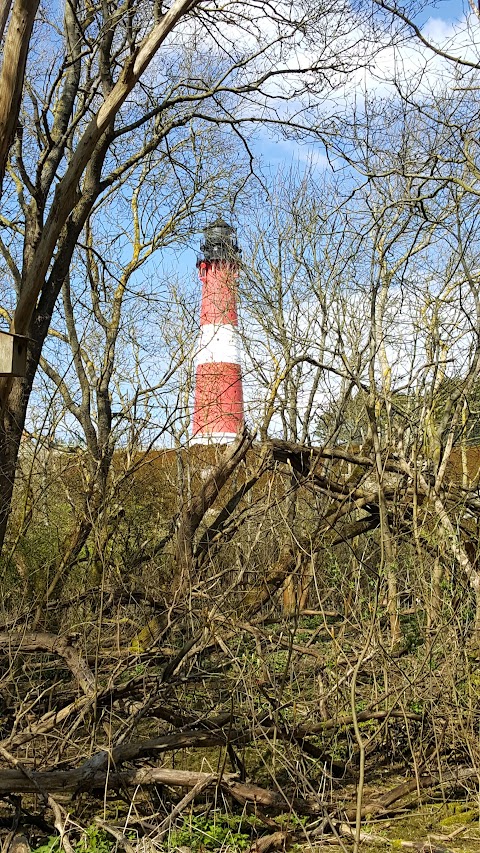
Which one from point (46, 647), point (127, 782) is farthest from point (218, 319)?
point (127, 782)

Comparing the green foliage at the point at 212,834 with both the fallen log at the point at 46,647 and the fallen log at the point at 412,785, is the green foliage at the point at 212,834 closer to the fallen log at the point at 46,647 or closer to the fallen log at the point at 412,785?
the fallen log at the point at 412,785

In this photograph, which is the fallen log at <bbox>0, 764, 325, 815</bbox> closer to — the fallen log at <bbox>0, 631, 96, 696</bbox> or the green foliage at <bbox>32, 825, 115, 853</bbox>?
the green foliage at <bbox>32, 825, 115, 853</bbox>

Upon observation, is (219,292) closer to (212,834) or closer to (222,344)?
(222,344)

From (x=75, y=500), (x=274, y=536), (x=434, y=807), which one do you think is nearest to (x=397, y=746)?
(x=434, y=807)

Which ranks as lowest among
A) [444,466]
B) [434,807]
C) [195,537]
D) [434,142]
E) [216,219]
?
[434,807]

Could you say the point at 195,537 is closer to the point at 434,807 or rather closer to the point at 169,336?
the point at 434,807

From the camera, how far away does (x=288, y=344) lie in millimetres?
11242

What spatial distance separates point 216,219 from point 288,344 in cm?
304

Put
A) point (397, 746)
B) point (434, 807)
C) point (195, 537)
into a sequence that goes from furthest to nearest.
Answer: point (195, 537)
point (397, 746)
point (434, 807)

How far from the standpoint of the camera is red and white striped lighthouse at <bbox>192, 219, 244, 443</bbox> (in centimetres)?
1270

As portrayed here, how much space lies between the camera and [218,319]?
1431 centimetres

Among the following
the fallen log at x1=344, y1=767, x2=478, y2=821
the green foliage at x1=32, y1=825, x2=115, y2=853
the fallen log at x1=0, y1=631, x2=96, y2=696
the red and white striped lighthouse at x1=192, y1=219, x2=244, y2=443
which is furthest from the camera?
the red and white striped lighthouse at x1=192, y1=219, x2=244, y2=443

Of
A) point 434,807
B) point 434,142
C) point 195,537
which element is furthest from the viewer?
point 434,142

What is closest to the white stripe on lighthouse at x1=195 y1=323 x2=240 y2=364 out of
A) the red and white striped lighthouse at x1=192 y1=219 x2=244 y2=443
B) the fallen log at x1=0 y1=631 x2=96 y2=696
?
the red and white striped lighthouse at x1=192 y1=219 x2=244 y2=443
